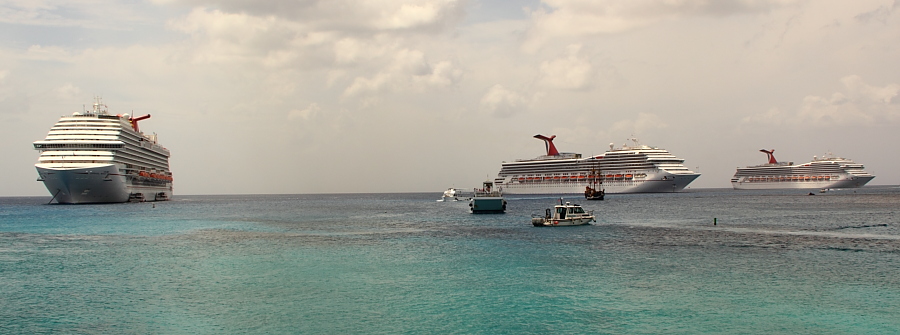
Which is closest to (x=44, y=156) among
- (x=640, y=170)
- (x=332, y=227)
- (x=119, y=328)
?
(x=332, y=227)

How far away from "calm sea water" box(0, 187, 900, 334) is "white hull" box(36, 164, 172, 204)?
5070 centimetres

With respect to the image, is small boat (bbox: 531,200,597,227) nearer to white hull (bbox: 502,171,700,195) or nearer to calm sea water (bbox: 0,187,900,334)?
calm sea water (bbox: 0,187,900,334)

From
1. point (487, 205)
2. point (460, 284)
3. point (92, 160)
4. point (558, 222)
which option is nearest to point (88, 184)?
point (92, 160)

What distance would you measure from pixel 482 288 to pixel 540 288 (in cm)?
254

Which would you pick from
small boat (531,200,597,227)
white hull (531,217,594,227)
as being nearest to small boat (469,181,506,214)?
small boat (531,200,597,227)

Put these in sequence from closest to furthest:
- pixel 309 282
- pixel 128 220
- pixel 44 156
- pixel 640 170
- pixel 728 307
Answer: pixel 728 307, pixel 309 282, pixel 128 220, pixel 44 156, pixel 640 170

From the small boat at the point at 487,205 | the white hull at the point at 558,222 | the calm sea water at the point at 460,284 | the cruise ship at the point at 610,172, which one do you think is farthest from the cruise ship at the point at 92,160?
the cruise ship at the point at 610,172

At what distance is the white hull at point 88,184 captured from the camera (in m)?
96.4

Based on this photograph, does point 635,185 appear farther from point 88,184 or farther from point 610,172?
point 88,184

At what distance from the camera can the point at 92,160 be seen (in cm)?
9838

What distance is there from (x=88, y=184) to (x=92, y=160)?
169 inches

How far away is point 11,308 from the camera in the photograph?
78.3 feet

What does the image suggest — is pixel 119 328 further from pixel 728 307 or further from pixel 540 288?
pixel 728 307

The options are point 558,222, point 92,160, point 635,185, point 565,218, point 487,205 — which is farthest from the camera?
point 635,185
